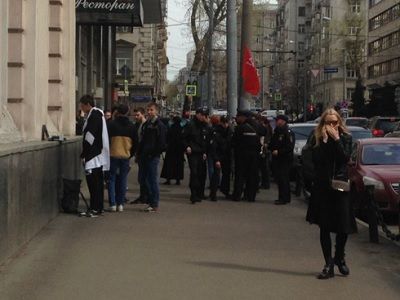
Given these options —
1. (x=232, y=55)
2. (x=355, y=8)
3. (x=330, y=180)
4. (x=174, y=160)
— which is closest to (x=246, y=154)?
(x=174, y=160)

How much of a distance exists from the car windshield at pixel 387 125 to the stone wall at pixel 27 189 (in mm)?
23517

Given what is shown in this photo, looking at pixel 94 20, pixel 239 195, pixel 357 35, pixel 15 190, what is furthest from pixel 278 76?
pixel 15 190

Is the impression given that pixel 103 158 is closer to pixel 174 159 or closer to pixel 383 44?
pixel 174 159

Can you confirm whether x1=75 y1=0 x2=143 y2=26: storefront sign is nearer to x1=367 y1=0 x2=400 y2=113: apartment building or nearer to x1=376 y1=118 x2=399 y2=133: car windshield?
x1=376 y1=118 x2=399 y2=133: car windshield

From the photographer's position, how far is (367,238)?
10016 mm

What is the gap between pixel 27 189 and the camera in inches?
335

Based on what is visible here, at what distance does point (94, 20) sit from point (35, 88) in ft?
31.0

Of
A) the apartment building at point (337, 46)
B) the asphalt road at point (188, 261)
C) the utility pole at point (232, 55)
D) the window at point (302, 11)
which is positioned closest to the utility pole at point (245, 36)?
the utility pole at point (232, 55)

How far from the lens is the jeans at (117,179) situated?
469 inches

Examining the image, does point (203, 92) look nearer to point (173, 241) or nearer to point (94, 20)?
point (94, 20)

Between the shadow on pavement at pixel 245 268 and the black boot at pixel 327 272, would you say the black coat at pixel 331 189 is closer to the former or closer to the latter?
the black boot at pixel 327 272

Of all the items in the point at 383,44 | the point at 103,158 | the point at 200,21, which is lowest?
the point at 103,158

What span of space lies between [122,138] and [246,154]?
297 centimetres

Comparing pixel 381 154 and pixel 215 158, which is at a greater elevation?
pixel 381 154
